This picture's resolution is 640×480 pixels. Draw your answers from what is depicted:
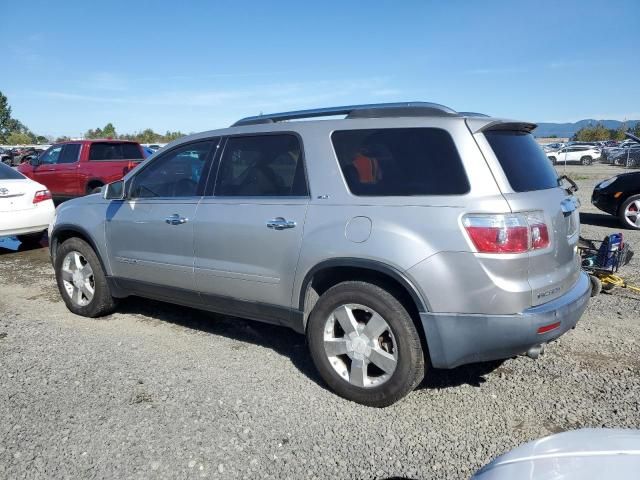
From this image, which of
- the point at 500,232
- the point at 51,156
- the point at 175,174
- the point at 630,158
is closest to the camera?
the point at 500,232

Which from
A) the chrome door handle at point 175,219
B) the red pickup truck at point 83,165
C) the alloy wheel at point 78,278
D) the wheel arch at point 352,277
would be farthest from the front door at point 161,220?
the red pickup truck at point 83,165

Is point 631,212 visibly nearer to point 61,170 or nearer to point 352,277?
point 352,277

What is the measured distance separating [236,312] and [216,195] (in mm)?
918

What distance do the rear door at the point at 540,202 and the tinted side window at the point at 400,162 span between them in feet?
0.81

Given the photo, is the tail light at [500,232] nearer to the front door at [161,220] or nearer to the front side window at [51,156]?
the front door at [161,220]

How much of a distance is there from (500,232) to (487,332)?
0.57 metres

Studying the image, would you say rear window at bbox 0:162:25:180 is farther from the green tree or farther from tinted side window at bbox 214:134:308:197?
the green tree

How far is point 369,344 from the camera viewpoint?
324 centimetres

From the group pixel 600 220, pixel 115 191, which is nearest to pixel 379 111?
pixel 115 191

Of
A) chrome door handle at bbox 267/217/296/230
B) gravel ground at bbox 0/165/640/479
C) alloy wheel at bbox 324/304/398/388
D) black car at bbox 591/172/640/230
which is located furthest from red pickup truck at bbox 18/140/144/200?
black car at bbox 591/172/640/230

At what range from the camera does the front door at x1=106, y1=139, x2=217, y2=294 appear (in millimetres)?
4184

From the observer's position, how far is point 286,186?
12.1 ft

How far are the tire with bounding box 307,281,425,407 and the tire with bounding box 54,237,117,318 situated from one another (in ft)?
7.97

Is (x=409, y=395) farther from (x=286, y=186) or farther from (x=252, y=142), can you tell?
(x=252, y=142)
